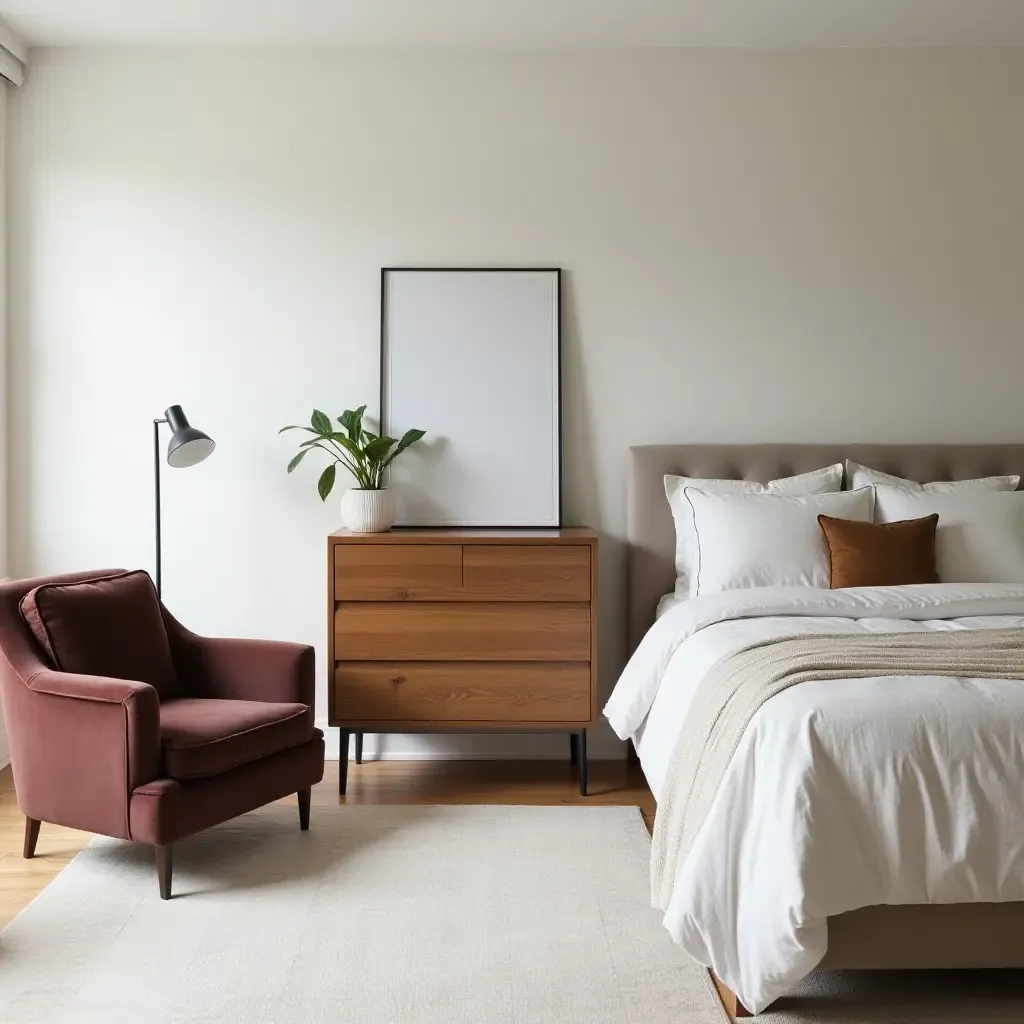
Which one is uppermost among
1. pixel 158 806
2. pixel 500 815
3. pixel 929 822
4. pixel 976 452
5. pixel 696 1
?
pixel 696 1

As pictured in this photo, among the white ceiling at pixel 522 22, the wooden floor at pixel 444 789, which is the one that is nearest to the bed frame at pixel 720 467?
the wooden floor at pixel 444 789

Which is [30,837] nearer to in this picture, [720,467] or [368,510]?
[368,510]

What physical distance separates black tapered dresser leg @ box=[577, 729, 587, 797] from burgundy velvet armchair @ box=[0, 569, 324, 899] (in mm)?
932

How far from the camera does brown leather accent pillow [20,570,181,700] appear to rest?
295 centimetres

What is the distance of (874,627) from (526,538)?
1.22 meters

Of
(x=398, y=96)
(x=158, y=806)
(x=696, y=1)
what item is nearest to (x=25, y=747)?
(x=158, y=806)

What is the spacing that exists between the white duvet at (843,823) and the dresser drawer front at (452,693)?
1532mm

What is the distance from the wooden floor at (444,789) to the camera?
3.16 meters

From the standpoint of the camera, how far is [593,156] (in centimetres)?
401

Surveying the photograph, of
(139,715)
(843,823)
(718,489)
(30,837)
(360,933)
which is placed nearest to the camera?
(843,823)

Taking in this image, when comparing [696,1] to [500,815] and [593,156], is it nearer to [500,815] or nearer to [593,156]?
[593,156]

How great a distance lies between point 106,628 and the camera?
307 cm

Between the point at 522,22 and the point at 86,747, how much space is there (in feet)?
9.36

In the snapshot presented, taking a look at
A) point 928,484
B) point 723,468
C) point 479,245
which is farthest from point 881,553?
point 479,245
